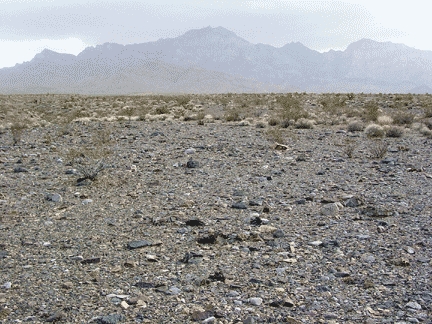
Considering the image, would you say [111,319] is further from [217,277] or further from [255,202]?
[255,202]

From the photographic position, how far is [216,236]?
6.20m

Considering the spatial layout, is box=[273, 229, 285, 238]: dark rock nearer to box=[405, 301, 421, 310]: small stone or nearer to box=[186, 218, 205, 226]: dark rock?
box=[186, 218, 205, 226]: dark rock

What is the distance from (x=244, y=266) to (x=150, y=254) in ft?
4.19

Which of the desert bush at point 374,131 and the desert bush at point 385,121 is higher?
the desert bush at point 385,121

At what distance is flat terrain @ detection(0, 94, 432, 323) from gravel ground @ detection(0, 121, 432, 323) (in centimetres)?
2

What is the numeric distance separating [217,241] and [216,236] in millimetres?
110

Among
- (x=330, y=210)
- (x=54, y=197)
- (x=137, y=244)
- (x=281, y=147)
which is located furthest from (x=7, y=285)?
(x=281, y=147)

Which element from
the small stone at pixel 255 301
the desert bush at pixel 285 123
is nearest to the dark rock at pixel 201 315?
the small stone at pixel 255 301

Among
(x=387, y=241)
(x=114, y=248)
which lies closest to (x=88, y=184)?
(x=114, y=248)

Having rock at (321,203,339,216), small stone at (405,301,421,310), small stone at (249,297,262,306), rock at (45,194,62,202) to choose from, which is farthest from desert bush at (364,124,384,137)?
small stone at (249,297,262,306)

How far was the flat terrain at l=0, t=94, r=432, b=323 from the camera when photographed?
14.4 feet

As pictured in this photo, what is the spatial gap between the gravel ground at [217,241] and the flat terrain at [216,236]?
21 mm

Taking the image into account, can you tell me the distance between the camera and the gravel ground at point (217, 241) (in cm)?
437

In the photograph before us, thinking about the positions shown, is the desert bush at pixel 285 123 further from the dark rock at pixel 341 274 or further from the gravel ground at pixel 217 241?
the dark rock at pixel 341 274
